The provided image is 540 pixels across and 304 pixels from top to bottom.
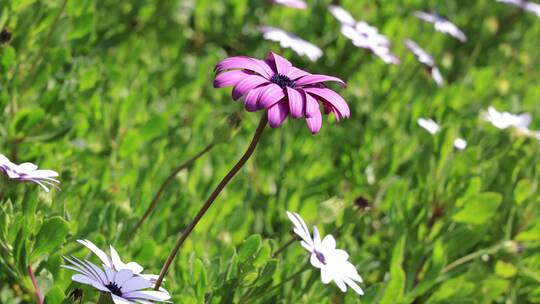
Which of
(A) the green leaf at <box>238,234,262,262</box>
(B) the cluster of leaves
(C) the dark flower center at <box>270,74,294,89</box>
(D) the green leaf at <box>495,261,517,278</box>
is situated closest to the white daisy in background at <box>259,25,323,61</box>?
(B) the cluster of leaves

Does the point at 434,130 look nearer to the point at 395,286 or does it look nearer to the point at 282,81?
the point at 395,286

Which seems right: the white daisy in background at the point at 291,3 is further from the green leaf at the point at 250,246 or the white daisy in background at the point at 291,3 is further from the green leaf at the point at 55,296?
the green leaf at the point at 55,296

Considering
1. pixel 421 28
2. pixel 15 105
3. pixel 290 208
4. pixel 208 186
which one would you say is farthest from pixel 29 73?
pixel 421 28

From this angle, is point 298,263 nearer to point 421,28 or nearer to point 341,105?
point 341,105

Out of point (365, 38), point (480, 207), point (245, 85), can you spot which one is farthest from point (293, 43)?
point (245, 85)

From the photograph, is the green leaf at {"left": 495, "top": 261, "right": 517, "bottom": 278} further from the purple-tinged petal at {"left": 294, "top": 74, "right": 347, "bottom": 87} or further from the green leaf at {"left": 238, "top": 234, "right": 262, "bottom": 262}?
the purple-tinged petal at {"left": 294, "top": 74, "right": 347, "bottom": 87}

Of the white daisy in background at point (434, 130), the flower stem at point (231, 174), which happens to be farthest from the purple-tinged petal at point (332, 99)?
the white daisy in background at point (434, 130)
